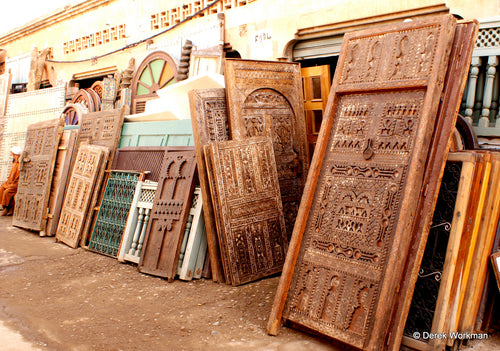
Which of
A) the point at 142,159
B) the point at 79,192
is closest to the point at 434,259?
the point at 142,159

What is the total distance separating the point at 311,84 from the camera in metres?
5.30

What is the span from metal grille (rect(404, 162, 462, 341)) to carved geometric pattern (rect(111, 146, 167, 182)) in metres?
3.05

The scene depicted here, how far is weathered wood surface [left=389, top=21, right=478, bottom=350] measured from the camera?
260 cm

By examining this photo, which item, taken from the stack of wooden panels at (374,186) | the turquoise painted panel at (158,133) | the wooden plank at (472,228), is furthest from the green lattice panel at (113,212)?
the wooden plank at (472,228)

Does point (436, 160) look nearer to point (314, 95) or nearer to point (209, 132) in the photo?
point (209, 132)

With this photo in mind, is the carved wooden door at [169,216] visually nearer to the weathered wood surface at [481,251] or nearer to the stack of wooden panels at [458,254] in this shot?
the stack of wooden panels at [458,254]

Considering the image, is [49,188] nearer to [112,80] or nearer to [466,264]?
[112,80]

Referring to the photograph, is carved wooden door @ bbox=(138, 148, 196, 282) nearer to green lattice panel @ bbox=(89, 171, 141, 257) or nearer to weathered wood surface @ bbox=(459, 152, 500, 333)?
green lattice panel @ bbox=(89, 171, 141, 257)

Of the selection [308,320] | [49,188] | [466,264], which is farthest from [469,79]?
[49,188]

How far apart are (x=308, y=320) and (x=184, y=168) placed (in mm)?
2072

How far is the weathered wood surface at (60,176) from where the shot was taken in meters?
6.09

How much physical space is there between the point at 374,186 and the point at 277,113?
2.04m

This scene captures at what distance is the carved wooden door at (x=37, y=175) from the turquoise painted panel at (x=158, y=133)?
129 cm

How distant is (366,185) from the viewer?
287 cm
